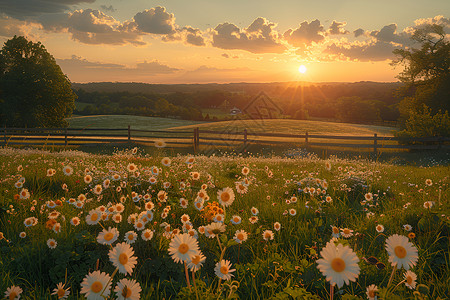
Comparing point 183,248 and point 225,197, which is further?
point 225,197

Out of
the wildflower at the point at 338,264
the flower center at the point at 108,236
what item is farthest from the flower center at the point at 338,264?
the flower center at the point at 108,236

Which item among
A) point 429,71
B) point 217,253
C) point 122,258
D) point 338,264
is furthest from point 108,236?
point 429,71

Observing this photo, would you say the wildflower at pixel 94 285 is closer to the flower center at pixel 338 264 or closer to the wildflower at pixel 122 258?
the wildflower at pixel 122 258

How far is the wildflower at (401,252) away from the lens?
141 centimetres

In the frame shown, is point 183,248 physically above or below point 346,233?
above

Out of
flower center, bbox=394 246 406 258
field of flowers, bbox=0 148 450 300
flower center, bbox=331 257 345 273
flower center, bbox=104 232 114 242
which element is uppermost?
flower center, bbox=331 257 345 273

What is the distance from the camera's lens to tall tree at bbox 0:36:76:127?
29.5m

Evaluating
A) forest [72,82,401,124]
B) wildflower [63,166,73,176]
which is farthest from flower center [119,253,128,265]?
forest [72,82,401,124]

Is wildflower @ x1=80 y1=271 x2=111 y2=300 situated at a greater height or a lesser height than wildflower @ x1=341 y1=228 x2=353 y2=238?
greater

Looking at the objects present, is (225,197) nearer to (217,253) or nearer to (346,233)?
(217,253)

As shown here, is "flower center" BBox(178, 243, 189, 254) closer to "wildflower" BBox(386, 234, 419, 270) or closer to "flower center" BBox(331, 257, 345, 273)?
"flower center" BBox(331, 257, 345, 273)

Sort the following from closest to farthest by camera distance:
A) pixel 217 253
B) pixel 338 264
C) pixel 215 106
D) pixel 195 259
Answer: pixel 338 264, pixel 195 259, pixel 217 253, pixel 215 106

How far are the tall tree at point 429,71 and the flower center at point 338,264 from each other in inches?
1127

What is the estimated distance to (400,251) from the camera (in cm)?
143
